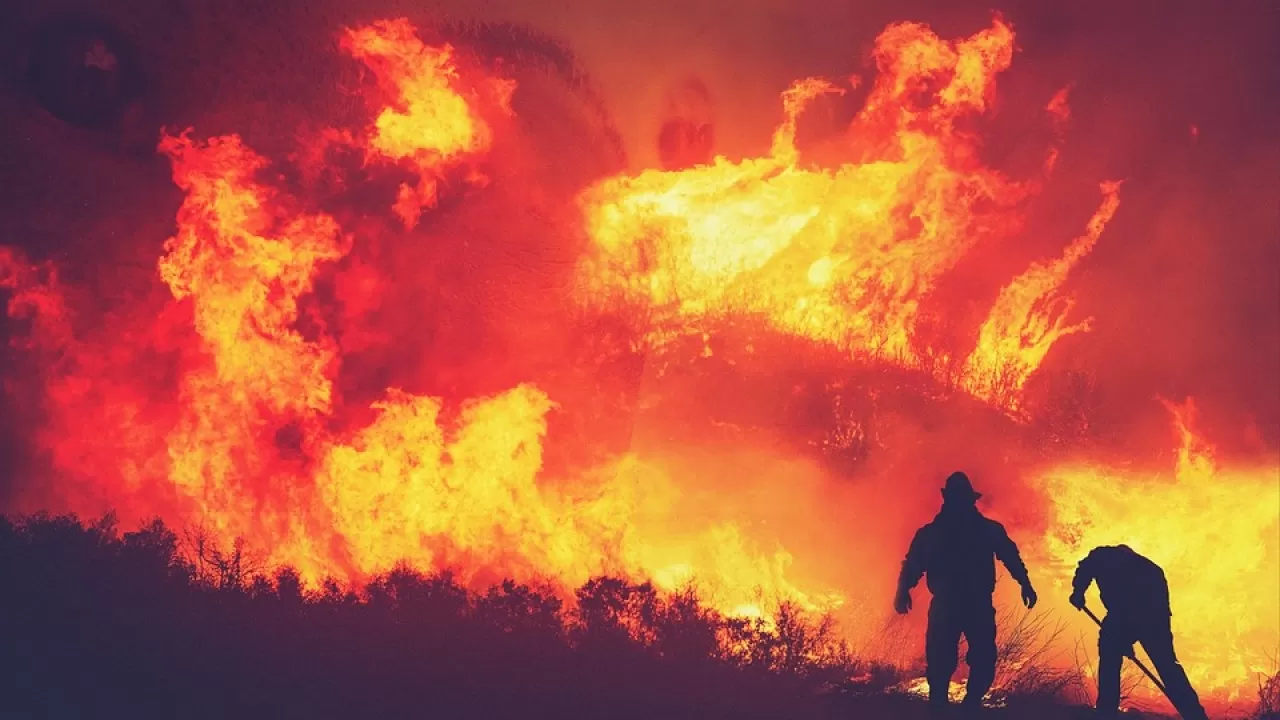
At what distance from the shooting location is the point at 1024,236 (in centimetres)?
1888

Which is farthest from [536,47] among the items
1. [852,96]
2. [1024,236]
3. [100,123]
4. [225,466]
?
[1024,236]

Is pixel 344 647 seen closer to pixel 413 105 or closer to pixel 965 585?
pixel 965 585

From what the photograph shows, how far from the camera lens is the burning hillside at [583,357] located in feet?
47.2

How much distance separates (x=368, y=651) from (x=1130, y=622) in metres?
6.68

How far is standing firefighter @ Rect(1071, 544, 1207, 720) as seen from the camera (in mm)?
9281

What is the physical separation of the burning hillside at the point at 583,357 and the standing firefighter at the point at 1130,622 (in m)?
5.54

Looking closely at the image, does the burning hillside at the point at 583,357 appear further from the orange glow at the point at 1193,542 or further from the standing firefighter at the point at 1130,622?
the standing firefighter at the point at 1130,622

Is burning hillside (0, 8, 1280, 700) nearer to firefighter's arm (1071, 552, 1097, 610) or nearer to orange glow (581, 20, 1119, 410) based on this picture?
orange glow (581, 20, 1119, 410)

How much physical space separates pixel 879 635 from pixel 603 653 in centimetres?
640

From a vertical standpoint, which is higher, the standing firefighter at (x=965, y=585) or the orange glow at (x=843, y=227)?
the orange glow at (x=843, y=227)

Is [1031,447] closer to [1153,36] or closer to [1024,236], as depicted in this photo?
[1024,236]

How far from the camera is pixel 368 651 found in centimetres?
897

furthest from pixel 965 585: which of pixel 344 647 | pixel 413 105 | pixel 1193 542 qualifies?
pixel 413 105

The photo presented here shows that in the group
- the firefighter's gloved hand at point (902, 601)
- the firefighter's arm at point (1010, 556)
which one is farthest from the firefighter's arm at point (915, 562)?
the firefighter's arm at point (1010, 556)
